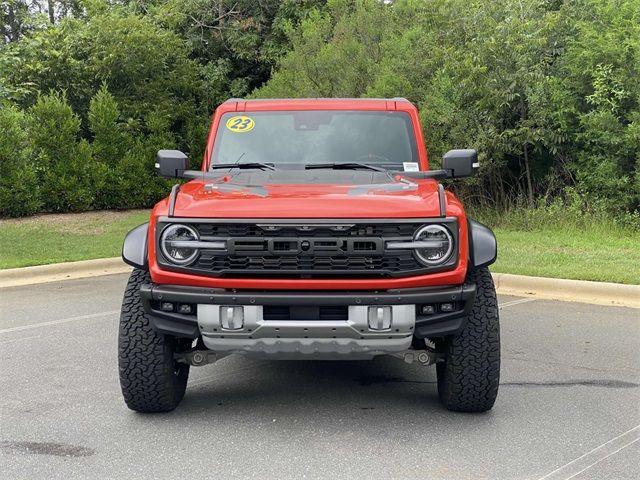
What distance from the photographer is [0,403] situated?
498 centimetres

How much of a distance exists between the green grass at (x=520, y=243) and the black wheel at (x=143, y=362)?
5770 mm

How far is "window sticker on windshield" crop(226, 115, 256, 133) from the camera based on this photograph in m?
5.72

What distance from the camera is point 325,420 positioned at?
4.59 m

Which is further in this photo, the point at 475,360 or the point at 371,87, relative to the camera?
the point at 371,87

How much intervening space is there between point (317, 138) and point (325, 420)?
2.06 meters

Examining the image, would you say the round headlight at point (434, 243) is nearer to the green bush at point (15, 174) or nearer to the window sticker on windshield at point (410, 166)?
the window sticker on windshield at point (410, 166)

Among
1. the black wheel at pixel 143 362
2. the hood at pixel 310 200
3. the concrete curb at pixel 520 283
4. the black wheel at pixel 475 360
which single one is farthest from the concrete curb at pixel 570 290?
the black wheel at pixel 143 362

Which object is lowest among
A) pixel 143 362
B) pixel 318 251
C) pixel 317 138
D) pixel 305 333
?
pixel 143 362

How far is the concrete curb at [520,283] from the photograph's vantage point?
8323mm

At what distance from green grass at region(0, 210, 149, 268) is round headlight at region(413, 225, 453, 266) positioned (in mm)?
7824

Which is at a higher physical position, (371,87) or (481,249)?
(371,87)

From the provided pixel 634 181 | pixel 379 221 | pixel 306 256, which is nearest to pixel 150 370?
pixel 306 256

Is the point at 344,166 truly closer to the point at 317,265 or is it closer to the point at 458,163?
the point at 458,163

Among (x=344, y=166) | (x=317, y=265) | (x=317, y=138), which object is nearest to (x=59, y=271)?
(x=317, y=138)
